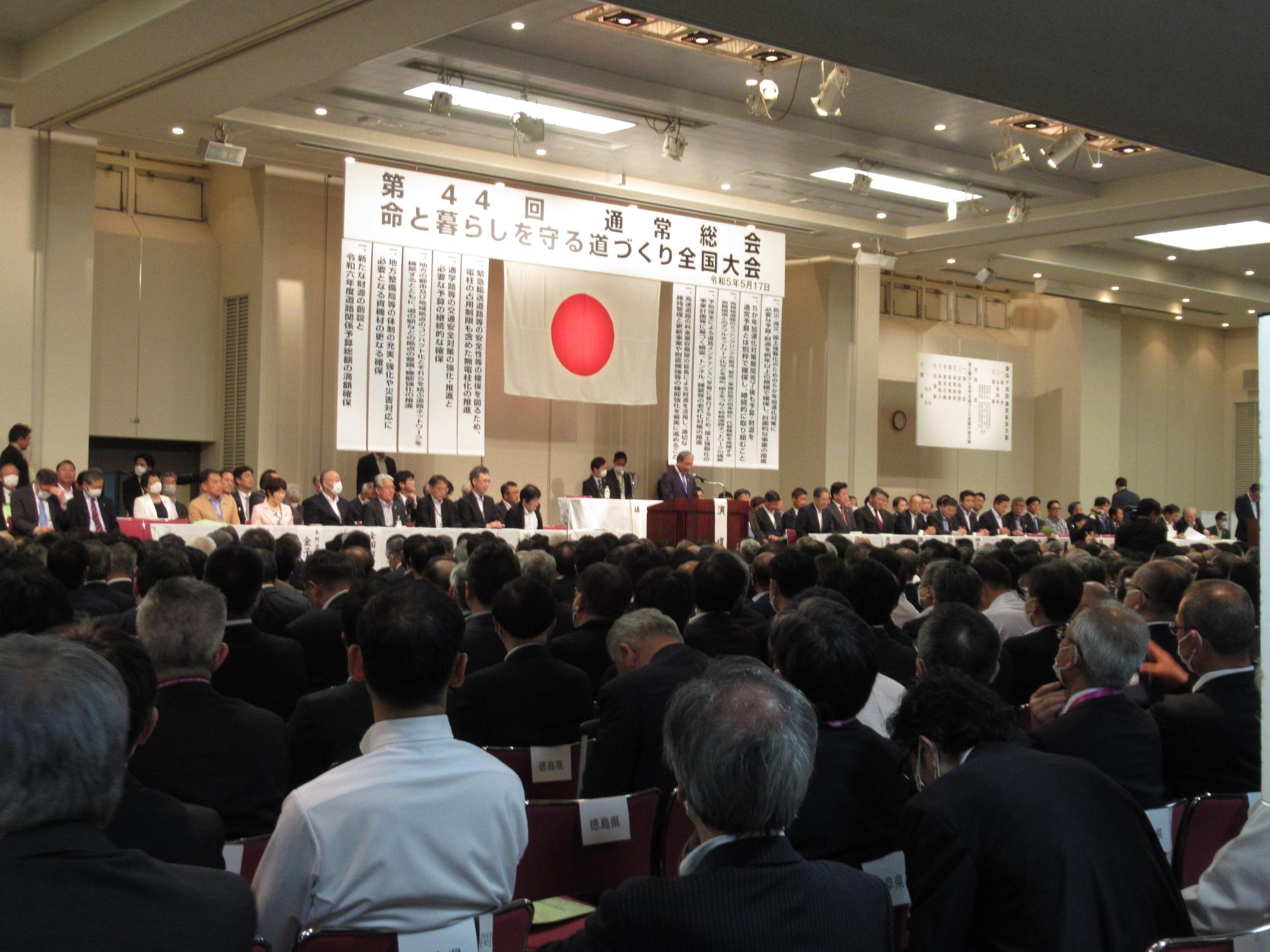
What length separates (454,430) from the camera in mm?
10797

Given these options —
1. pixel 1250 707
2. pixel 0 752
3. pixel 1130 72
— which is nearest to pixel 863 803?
pixel 1250 707

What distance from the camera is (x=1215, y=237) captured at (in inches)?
589

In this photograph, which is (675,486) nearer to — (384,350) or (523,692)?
(384,350)

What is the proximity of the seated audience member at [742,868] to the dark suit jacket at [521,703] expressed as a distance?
1.68 metres

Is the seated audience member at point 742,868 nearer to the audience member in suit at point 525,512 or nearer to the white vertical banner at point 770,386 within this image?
the audience member in suit at point 525,512

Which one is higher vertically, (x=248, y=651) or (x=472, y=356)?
(x=472, y=356)

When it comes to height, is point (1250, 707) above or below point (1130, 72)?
below

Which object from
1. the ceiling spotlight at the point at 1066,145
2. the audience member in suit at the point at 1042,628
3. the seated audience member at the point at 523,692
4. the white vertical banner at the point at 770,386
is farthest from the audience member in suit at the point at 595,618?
the white vertical banner at the point at 770,386

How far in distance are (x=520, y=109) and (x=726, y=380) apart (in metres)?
3.36

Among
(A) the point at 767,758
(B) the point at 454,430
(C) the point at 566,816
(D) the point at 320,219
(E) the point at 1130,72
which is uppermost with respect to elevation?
(D) the point at 320,219

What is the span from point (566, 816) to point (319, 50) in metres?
7.27

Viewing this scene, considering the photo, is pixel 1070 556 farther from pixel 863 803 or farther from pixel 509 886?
pixel 509 886

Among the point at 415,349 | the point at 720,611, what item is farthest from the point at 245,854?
the point at 415,349

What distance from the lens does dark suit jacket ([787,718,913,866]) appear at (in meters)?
2.23
